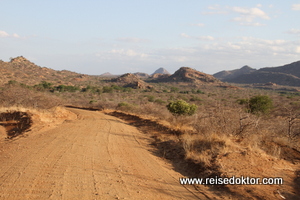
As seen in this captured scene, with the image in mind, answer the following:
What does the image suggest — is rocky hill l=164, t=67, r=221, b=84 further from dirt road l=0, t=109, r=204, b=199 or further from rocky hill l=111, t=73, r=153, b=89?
dirt road l=0, t=109, r=204, b=199

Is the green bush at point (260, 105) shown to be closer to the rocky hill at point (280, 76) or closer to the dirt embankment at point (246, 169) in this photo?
the dirt embankment at point (246, 169)

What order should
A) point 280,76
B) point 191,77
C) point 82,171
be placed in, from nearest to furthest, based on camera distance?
point 82,171
point 191,77
point 280,76

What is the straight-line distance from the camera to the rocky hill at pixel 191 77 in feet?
307

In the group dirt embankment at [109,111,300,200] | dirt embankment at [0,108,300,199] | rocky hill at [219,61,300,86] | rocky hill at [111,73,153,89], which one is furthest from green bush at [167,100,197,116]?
rocky hill at [219,61,300,86]

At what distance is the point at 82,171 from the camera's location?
6449 mm

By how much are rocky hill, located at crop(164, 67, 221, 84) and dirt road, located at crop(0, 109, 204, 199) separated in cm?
8334

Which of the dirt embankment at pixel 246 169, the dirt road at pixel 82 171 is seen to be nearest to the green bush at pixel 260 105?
the dirt embankment at pixel 246 169

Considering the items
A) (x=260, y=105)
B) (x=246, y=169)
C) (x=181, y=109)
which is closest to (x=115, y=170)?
(x=246, y=169)

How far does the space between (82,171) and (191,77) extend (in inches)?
3633

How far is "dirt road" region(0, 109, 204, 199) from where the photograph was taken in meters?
5.26

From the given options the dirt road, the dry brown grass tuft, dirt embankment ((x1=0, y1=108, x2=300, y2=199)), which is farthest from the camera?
the dry brown grass tuft

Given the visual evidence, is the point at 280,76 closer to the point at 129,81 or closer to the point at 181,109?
the point at 129,81

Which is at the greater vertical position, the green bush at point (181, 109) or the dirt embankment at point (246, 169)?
the green bush at point (181, 109)

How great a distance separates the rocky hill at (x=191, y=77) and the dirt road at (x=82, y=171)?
83.3 metres
